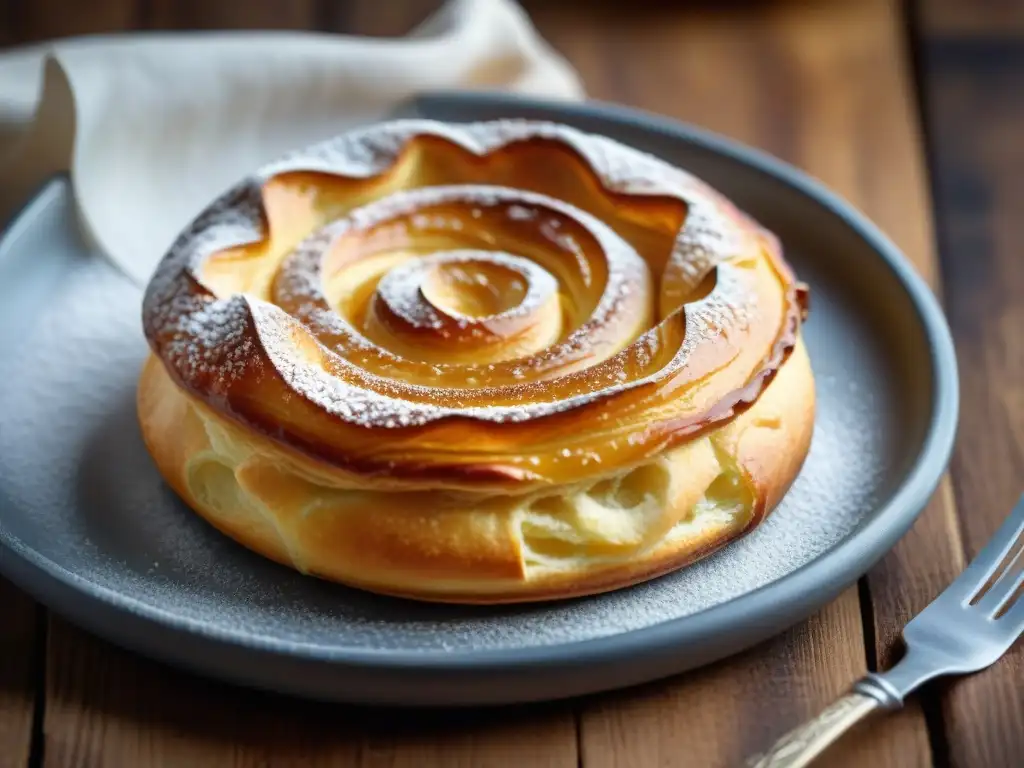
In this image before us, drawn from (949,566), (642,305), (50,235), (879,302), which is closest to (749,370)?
(642,305)

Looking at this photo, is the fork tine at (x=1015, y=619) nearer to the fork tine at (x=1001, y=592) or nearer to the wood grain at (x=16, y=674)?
the fork tine at (x=1001, y=592)

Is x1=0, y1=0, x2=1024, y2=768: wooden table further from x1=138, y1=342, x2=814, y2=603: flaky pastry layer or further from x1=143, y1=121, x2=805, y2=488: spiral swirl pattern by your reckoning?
x1=143, y1=121, x2=805, y2=488: spiral swirl pattern

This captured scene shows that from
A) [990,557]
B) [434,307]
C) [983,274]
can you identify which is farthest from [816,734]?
[983,274]

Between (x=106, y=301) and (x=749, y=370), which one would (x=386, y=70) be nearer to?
(x=106, y=301)

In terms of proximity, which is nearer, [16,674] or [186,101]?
[16,674]

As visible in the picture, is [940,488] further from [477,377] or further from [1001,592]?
[477,377]

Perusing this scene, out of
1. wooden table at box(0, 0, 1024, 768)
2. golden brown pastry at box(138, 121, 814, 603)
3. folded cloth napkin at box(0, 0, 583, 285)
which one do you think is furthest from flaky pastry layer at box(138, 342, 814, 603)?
folded cloth napkin at box(0, 0, 583, 285)
